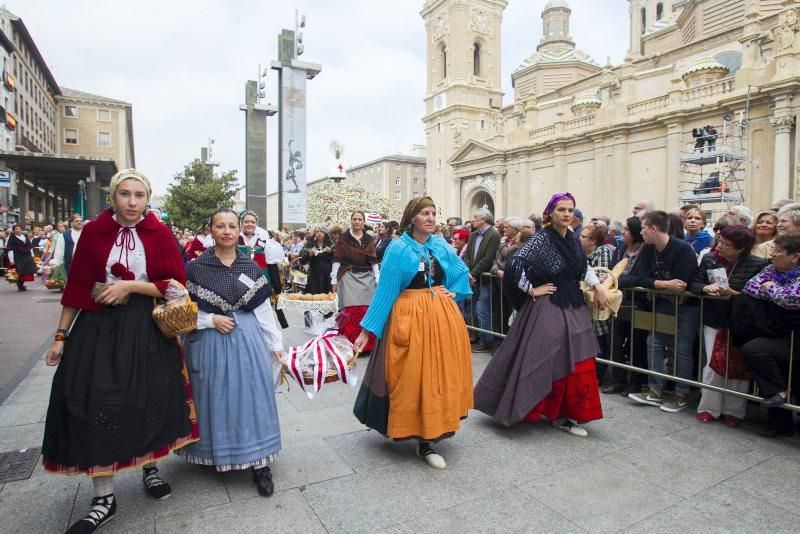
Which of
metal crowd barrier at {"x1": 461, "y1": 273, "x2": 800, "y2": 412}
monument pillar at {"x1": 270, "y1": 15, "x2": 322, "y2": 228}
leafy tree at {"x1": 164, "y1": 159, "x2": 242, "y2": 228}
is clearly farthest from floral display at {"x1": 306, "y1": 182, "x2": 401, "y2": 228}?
metal crowd barrier at {"x1": 461, "y1": 273, "x2": 800, "y2": 412}

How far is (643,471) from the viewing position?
3514 mm

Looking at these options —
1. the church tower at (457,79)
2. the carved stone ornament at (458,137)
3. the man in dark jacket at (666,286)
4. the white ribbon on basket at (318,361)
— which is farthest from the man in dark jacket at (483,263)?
the carved stone ornament at (458,137)

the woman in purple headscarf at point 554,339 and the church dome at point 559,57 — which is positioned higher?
the church dome at point 559,57

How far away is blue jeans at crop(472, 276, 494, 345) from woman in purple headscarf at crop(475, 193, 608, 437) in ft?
10.0

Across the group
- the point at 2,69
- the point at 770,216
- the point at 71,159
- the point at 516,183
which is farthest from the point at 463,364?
the point at 2,69

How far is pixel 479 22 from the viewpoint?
5169 cm

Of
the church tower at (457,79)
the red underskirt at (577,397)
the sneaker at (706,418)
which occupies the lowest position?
the sneaker at (706,418)

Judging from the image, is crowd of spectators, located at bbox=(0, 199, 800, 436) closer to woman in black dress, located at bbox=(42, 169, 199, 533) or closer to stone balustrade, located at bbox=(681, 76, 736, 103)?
woman in black dress, located at bbox=(42, 169, 199, 533)

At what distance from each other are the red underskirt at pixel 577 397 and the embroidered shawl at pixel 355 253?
380cm

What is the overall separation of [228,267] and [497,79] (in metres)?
54.5

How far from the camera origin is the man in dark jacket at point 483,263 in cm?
728

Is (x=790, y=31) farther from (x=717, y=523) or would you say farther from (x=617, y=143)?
(x=717, y=523)

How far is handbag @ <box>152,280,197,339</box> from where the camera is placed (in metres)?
2.86

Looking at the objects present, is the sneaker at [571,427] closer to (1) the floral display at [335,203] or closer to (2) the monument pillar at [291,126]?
(2) the monument pillar at [291,126]
